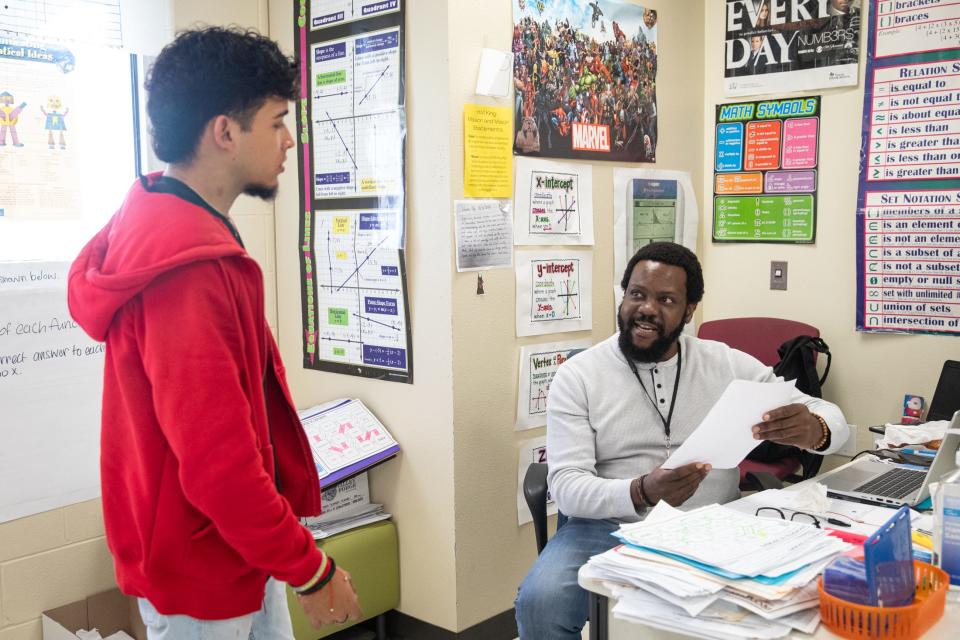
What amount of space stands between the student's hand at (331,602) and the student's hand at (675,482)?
83cm

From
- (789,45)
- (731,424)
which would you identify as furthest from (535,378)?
(789,45)

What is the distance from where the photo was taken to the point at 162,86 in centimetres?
137

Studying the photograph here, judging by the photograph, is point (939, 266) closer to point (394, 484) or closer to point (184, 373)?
point (394, 484)

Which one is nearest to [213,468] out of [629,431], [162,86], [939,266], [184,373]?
[184,373]

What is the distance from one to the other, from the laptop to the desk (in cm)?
48

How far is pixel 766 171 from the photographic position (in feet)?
11.4

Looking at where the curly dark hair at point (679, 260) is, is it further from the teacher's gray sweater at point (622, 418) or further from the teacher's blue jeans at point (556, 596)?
the teacher's blue jeans at point (556, 596)

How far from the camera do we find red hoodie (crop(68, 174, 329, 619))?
1260mm

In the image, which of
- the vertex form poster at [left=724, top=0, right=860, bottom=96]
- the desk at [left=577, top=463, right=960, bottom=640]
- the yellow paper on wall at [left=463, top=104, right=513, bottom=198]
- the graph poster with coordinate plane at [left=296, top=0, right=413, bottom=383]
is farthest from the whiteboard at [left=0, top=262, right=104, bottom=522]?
the vertex form poster at [left=724, top=0, right=860, bottom=96]

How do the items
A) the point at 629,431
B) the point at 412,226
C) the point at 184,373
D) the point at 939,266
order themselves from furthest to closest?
the point at 939,266 < the point at 412,226 < the point at 629,431 < the point at 184,373

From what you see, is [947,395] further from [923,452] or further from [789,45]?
[789,45]

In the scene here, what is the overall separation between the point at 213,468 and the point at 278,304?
1.98m

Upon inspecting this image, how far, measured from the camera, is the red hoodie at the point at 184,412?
1.26m

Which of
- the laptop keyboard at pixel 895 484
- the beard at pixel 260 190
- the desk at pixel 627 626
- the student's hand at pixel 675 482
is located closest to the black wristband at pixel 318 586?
the desk at pixel 627 626
